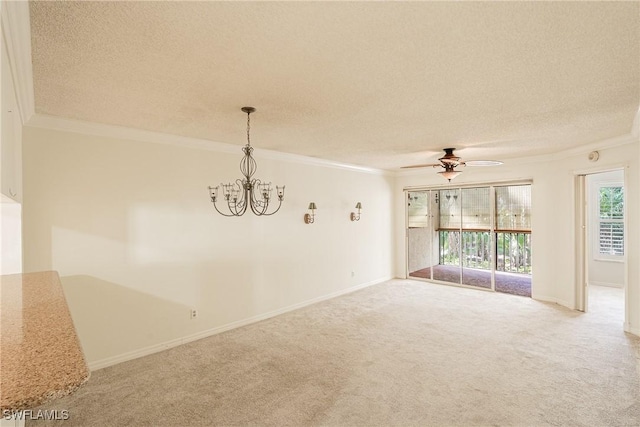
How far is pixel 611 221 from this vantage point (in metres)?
6.44

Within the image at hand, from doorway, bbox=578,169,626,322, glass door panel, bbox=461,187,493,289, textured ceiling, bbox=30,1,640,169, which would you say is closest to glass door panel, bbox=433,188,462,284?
glass door panel, bbox=461,187,493,289

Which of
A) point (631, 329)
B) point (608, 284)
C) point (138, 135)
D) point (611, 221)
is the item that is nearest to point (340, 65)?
point (138, 135)

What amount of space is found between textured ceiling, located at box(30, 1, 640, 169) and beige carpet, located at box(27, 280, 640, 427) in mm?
2425

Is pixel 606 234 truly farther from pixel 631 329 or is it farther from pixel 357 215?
pixel 357 215

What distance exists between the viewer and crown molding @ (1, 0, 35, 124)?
1.39m

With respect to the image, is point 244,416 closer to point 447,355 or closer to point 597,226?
point 447,355

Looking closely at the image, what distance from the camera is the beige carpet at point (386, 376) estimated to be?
2518 mm

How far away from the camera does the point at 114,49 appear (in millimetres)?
1841

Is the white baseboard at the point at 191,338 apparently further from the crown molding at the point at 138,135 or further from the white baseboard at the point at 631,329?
the white baseboard at the point at 631,329

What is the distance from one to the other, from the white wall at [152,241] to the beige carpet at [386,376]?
0.38 metres

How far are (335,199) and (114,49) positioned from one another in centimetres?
442

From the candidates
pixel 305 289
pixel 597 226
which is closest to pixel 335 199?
pixel 305 289

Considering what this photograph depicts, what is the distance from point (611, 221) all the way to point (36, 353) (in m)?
8.50

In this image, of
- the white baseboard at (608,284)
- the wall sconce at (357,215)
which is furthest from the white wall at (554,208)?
the wall sconce at (357,215)
